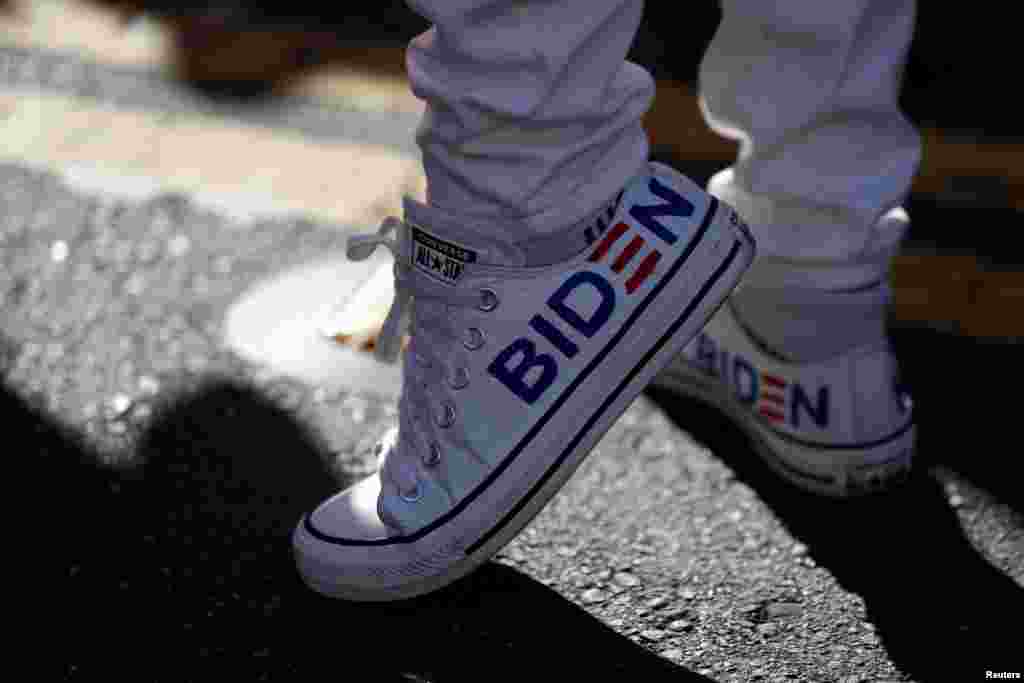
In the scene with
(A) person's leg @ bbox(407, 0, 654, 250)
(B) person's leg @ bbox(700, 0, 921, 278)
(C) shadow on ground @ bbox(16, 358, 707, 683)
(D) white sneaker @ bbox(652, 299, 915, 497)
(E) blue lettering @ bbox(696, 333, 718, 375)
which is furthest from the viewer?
(E) blue lettering @ bbox(696, 333, 718, 375)

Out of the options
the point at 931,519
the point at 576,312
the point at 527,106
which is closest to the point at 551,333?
the point at 576,312

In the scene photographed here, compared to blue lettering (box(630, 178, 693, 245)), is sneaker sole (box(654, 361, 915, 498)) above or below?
below

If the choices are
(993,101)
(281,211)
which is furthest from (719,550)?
(993,101)

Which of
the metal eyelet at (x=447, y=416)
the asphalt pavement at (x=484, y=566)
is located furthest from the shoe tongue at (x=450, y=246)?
Result: the asphalt pavement at (x=484, y=566)

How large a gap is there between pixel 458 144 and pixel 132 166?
1.44m

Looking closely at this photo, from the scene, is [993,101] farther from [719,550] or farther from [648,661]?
[648,661]

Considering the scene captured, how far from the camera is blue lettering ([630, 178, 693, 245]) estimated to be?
1485mm

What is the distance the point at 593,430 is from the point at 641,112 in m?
0.35

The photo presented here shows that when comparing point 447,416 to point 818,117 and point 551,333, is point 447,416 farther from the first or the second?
point 818,117

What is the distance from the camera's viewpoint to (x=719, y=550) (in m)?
1.61

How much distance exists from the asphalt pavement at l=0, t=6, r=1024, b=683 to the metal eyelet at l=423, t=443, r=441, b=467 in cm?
17

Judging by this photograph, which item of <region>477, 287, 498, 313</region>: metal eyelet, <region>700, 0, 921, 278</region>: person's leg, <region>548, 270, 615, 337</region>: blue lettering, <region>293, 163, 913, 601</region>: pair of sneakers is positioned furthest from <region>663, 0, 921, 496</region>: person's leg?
<region>477, 287, 498, 313</region>: metal eyelet

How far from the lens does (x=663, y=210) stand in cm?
150

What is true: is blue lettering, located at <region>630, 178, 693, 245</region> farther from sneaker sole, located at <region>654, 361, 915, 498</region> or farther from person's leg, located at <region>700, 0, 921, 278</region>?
sneaker sole, located at <region>654, 361, 915, 498</region>
